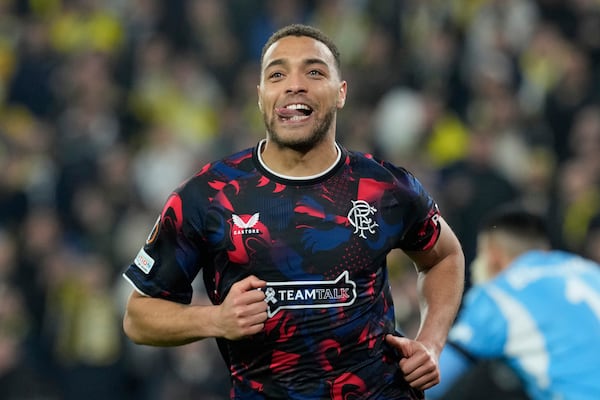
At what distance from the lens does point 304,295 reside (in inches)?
161

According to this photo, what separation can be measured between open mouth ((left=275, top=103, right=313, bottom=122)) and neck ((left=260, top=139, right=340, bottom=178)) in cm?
11

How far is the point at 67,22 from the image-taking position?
1441 centimetres

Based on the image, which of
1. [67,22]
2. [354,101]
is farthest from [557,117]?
[67,22]

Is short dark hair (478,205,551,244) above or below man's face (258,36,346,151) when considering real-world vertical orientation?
above

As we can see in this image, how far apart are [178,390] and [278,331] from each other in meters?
6.25

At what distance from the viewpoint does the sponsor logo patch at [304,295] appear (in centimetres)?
408

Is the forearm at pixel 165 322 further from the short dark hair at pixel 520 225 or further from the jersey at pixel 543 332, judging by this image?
the short dark hair at pixel 520 225

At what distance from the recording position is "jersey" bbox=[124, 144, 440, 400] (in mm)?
4098

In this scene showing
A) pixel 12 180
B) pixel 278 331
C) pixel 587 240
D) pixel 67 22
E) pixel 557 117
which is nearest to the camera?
pixel 278 331

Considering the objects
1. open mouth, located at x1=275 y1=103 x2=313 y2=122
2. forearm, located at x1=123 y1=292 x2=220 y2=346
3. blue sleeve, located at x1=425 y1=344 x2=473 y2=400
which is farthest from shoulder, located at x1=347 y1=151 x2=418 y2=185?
blue sleeve, located at x1=425 y1=344 x2=473 y2=400

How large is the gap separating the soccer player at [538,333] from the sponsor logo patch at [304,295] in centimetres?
156

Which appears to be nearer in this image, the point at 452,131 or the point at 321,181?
the point at 321,181

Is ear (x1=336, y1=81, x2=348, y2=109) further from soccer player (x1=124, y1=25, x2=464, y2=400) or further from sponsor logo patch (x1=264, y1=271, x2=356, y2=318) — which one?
sponsor logo patch (x1=264, y1=271, x2=356, y2=318)

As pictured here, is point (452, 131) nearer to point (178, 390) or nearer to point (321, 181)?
point (178, 390)
